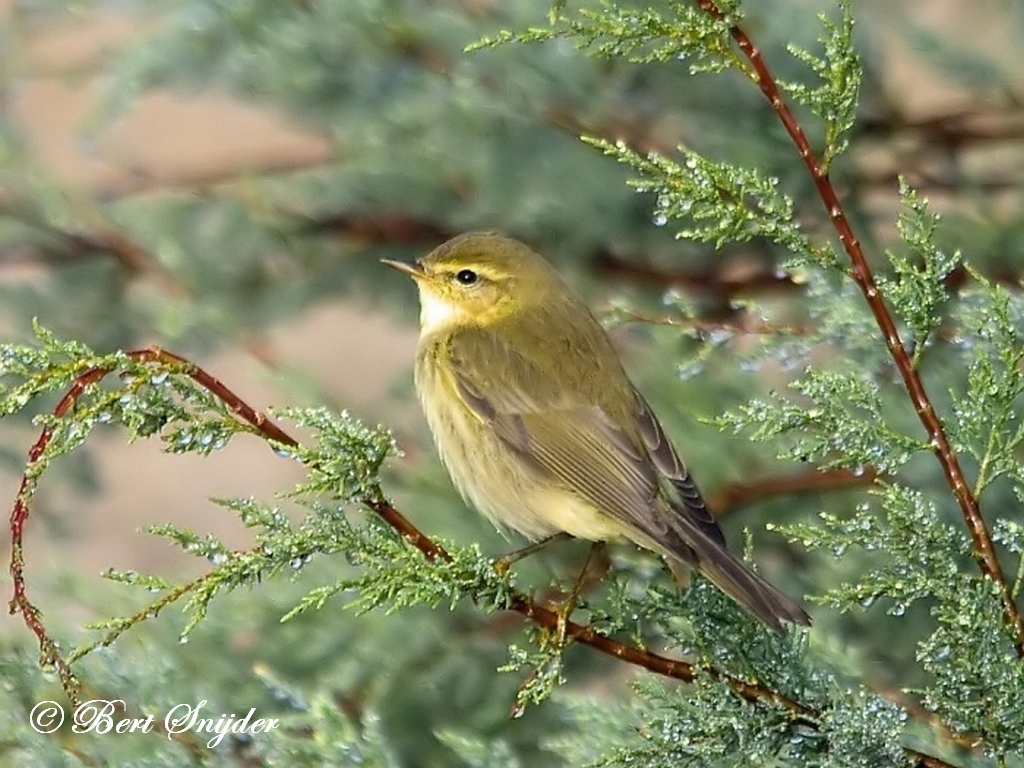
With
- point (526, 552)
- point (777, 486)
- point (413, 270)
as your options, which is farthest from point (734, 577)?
point (413, 270)

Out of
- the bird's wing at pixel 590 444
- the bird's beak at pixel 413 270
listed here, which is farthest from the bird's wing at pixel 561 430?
the bird's beak at pixel 413 270

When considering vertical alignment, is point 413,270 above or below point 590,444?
above

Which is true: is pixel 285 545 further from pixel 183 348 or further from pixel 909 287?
pixel 183 348

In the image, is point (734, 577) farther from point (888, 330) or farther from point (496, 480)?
point (496, 480)

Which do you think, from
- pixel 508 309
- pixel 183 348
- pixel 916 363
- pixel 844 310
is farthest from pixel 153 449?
pixel 916 363

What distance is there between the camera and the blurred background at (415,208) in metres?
3.74

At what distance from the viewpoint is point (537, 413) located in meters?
3.17

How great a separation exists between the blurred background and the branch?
4.02 feet

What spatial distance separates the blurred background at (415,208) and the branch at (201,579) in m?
1.23

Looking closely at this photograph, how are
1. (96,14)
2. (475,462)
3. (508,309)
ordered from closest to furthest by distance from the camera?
1. (475,462)
2. (508,309)
3. (96,14)

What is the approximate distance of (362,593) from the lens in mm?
2076

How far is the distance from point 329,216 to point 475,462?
1.25m

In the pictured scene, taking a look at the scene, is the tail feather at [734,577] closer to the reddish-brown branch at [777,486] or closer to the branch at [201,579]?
the branch at [201,579]

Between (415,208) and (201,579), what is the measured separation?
2329 mm
